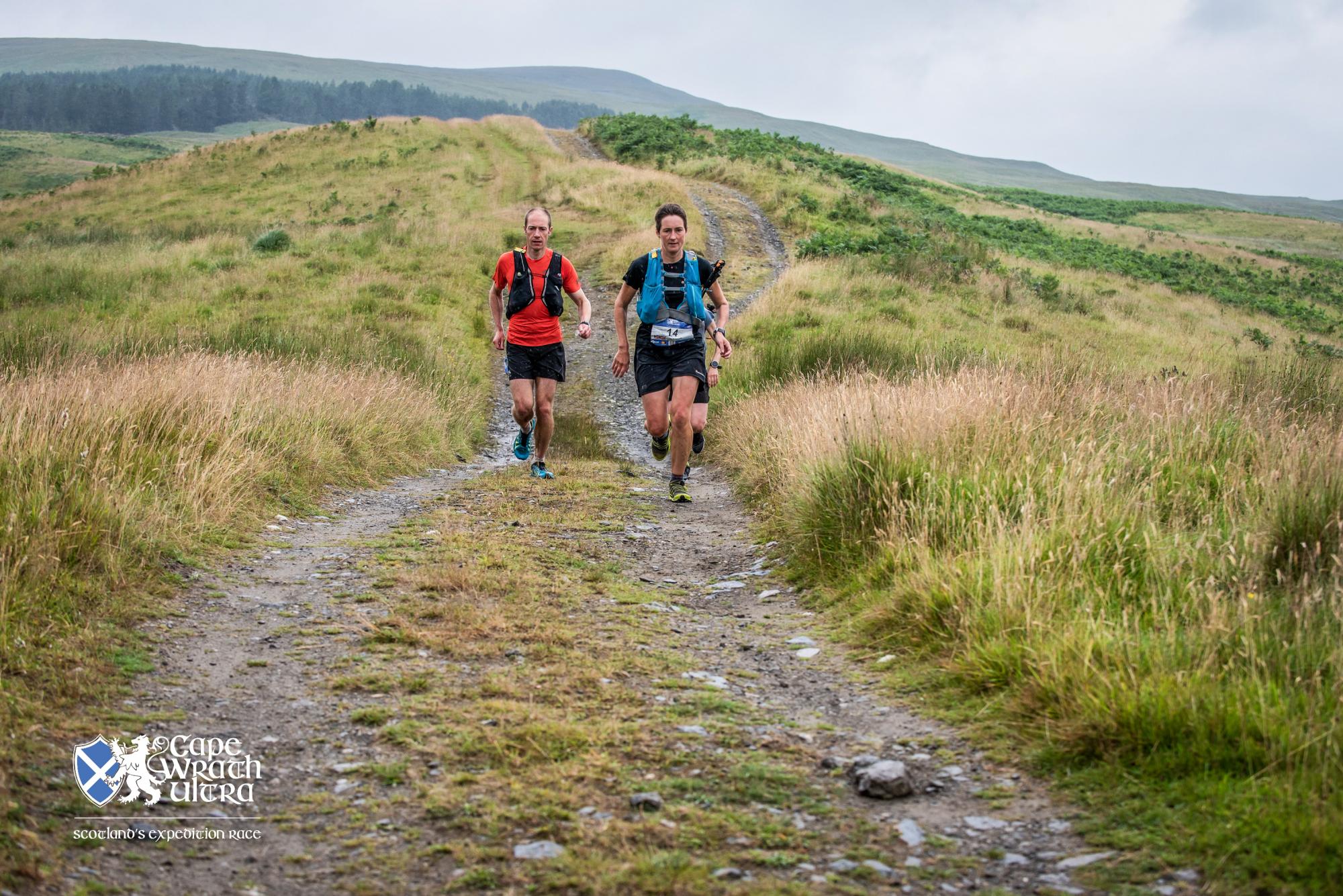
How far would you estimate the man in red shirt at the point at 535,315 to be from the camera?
341 inches

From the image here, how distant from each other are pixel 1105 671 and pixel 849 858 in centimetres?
126

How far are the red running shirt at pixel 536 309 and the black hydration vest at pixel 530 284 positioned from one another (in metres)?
0.03

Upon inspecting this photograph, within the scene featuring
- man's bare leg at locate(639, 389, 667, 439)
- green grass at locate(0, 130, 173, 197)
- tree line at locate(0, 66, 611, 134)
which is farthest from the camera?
tree line at locate(0, 66, 611, 134)

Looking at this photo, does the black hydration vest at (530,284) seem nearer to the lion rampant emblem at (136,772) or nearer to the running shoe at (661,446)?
the running shoe at (661,446)

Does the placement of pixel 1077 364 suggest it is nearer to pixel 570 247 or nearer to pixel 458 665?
pixel 458 665

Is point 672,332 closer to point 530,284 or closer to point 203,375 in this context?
point 530,284

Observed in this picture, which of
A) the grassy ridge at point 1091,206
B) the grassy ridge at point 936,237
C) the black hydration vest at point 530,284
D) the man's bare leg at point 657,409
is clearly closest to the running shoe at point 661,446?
the man's bare leg at point 657,409

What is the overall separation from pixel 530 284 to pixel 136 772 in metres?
6.10

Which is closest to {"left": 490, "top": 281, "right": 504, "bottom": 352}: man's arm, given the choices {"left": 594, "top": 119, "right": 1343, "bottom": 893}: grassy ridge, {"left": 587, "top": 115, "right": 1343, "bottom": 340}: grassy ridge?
{"left": 594, "top": 119, "right": 1343, "bottom": 893}: grassy ridge

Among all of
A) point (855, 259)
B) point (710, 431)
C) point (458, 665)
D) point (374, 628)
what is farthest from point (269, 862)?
point (855, 259)

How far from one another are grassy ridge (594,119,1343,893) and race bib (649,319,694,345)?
4.01ft

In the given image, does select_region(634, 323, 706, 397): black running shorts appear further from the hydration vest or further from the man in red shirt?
the man in red shirt

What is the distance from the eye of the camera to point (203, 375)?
8453 millimetres

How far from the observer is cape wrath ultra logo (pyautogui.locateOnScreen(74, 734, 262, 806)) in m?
3.08
